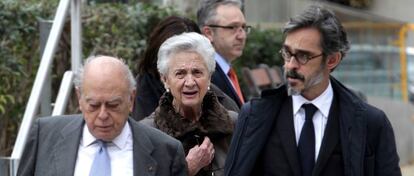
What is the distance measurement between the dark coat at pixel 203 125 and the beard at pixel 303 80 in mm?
879

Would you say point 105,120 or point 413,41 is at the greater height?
point 105,120

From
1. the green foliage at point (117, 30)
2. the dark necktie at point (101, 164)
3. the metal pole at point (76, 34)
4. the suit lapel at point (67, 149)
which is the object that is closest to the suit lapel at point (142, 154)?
the dark necktie at point (101, 164)

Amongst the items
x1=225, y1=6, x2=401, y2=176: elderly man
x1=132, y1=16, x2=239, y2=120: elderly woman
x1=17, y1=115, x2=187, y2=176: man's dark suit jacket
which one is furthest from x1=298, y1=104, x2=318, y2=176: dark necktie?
x1=132, y1=16, x2=239, y2=120: elderly woman

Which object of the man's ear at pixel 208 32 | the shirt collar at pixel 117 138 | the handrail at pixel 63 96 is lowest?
the handrail at pixel 63 96

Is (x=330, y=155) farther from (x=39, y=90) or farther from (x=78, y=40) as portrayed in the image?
(x=78, y=40)

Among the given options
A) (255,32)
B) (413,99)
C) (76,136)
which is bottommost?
(413,99)

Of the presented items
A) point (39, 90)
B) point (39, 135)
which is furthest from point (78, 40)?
point (39, 135)

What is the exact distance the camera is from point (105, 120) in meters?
4.45

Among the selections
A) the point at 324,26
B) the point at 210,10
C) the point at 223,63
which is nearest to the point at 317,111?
the point at 324,26

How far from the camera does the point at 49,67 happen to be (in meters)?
7.56

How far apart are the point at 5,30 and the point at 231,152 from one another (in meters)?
3.91

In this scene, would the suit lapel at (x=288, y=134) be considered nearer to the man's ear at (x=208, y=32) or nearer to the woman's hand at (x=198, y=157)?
the woman's hand at (x=198, y=157)

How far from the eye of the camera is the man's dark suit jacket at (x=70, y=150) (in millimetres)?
4531

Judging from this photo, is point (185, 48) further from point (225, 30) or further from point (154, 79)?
point (225, 30)
